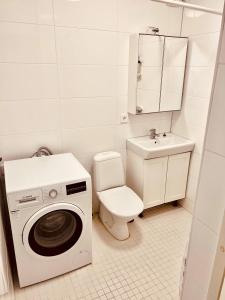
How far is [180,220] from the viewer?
2.53 m

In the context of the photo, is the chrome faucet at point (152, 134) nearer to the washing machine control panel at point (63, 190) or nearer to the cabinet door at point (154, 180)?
the cabinet door at point (154, 180)

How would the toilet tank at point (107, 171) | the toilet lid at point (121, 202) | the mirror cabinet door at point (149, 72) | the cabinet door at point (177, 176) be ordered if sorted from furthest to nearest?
the cabinet door at point (177, 176)
the toilet tank at point (107, 171)
the mirror cabinet door at point (149, 72)
the toilet lid at point (121, 202)

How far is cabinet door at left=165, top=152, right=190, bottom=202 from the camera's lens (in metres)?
2.44

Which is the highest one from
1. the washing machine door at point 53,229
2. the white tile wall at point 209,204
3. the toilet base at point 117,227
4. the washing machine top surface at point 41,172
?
A: the white tile wall at point 209,204

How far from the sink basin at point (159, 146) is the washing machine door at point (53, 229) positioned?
0.91 metres

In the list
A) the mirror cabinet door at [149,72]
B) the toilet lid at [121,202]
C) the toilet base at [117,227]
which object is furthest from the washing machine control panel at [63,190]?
the mirror cabinet door at [149,72]

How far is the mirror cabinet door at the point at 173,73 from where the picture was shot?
2256mm

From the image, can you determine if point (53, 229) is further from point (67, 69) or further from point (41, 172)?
point (67, 69)

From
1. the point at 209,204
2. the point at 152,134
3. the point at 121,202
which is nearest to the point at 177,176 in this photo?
the point at 152,134

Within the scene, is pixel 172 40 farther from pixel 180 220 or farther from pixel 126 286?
pixel 126 286

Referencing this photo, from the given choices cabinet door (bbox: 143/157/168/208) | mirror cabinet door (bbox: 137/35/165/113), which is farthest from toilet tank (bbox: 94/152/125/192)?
mirror cabinet door (bbox: 137/35/165/113)

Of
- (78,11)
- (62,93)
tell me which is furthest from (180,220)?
(78,11)

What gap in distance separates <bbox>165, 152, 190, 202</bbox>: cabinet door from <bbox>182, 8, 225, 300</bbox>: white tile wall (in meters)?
1.68

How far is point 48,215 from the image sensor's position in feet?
5.45
